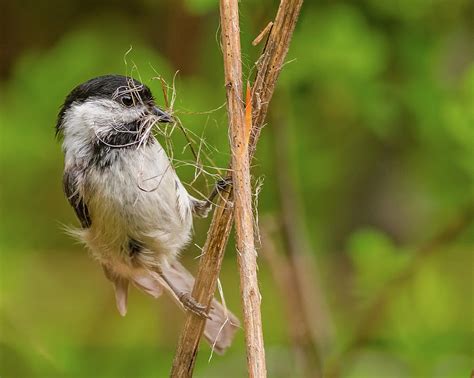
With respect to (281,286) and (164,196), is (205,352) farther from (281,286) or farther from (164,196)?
(164,196)

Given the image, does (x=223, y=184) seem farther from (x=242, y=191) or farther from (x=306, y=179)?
(x=306, y=179)

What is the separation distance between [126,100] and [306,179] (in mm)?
1974

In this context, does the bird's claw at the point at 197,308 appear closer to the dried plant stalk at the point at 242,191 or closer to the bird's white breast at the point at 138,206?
the dried plant stalk at the point at 242,191

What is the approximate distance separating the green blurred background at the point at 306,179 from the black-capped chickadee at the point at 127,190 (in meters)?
0.35

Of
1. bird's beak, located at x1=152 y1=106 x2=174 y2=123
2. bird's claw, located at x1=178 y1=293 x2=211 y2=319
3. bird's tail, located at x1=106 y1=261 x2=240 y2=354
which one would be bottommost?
bird's tail, located at x1=106 y1=261 x2=240 y2=354

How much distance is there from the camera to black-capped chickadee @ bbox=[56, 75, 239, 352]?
8.77 ft

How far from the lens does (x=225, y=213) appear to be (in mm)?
2064

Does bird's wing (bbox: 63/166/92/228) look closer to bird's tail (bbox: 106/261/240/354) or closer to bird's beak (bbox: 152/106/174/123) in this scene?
bird's tail (bbox: 106/261/240/354)

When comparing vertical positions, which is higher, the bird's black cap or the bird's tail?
the bird's black cap

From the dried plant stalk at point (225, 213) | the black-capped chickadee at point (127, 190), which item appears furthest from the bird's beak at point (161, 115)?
the dried plant stalk at point (225, 213)

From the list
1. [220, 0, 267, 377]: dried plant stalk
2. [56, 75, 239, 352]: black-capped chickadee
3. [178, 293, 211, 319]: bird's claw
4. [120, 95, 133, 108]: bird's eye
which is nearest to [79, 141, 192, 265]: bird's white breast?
[56, 75, 239, 352]: black-capped chickadee

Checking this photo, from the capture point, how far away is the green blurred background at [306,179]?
3.72 m

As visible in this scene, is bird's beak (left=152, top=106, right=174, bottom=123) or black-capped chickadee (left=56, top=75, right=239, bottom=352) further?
black-capped chickadee (left=56, top=75, right=239, bottom=352)

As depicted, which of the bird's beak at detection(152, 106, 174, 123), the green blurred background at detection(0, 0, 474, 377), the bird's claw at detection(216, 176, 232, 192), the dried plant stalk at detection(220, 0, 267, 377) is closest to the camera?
the dried plant stalk at detection(220, 0, 267, 377)
